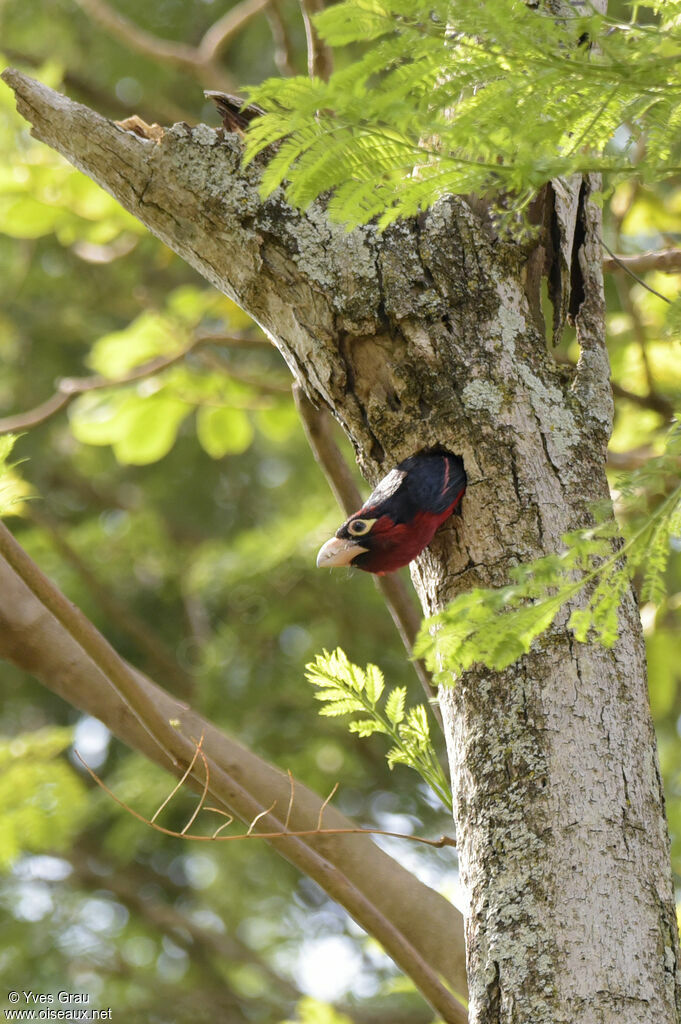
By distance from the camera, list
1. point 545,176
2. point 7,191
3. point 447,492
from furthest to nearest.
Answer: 1. point 7,191
2. point 447,492
3. point 545,176

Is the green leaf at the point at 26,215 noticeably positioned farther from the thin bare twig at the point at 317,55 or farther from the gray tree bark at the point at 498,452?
the gray tree bark at the point at 498,452

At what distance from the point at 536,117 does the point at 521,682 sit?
0.56 m

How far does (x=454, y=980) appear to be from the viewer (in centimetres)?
152

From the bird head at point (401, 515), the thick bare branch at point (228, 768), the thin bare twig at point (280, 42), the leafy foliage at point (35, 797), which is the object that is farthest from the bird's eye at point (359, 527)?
the leafy foliage at point (35, 797)

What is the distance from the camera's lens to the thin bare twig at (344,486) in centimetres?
153

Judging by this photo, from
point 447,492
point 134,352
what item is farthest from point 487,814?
point 134,352

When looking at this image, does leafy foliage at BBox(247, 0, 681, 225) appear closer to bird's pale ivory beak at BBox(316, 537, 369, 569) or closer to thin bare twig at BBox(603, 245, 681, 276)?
bird's pale ivory beak at BBox(316, 537, 369, 569)

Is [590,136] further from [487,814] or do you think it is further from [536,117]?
[487,814]

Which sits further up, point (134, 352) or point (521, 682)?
point (134, 352)

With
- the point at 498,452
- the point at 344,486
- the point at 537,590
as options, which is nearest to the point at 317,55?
the point at 344,486

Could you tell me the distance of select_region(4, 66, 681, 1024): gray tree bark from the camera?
96 cm

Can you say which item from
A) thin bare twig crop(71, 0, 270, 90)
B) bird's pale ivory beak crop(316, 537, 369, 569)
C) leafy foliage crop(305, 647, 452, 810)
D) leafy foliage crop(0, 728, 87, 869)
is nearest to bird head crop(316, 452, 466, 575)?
bird's pale ivory beak crop(316, 537, 369, 569)

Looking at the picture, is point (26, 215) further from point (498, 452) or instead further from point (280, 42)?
point (498, 452)

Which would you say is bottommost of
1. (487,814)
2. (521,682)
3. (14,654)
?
(487,814)
